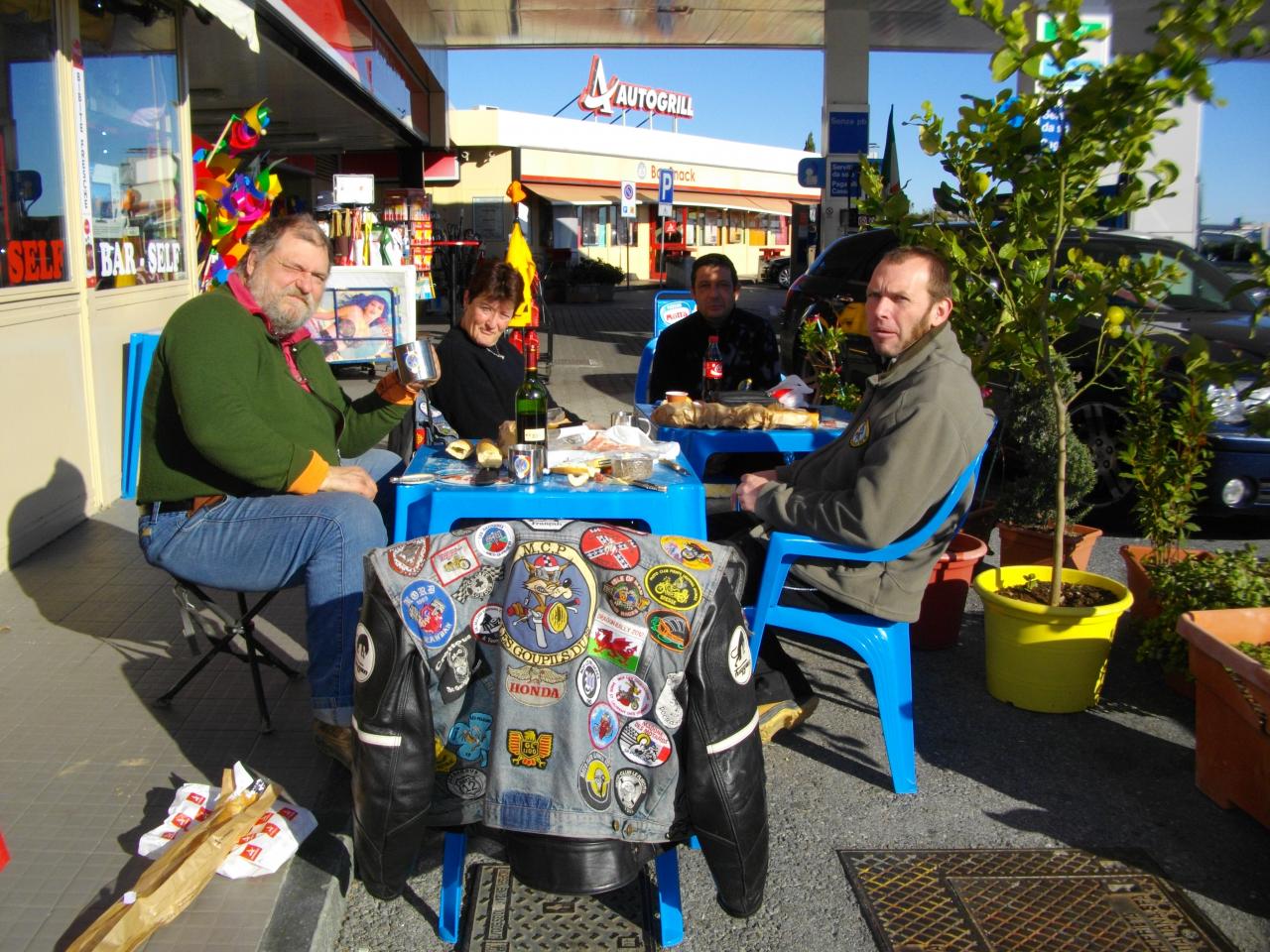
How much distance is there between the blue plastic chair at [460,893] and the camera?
257 cm

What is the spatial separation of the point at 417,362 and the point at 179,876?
62.6 inches

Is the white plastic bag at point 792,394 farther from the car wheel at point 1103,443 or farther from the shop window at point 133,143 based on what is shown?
the shop window at point 133,143

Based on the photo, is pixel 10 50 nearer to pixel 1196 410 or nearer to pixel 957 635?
pixel 957 635

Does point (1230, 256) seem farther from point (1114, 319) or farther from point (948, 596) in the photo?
point (1114, 319)

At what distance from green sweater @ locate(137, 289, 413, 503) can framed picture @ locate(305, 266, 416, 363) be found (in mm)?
7811

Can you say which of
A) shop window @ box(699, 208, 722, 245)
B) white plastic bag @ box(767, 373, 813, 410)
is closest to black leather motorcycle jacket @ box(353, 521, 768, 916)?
white plastic bag @ box(767, 373, 813, 410)

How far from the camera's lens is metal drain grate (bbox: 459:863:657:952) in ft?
8.45

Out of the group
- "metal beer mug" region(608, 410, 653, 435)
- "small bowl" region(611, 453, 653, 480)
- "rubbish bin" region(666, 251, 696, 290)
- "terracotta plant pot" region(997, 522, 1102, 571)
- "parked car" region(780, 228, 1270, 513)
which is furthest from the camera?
"rubbish bin" region(666, 251, 696, 290)

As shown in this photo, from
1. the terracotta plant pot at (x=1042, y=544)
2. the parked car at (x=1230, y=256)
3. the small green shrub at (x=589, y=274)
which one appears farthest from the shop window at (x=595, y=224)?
the terracotta plant pot at (x=1042, y=544)

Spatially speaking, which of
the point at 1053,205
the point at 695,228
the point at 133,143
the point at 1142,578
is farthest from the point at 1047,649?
the point at 695,228

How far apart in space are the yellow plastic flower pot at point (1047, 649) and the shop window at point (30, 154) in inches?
178

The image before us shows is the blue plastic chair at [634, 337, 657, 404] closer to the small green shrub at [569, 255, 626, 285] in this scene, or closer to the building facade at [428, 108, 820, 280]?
the building facade at [428, 108, 820, 280]

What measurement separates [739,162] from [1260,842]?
156 ft

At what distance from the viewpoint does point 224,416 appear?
3.11 m
